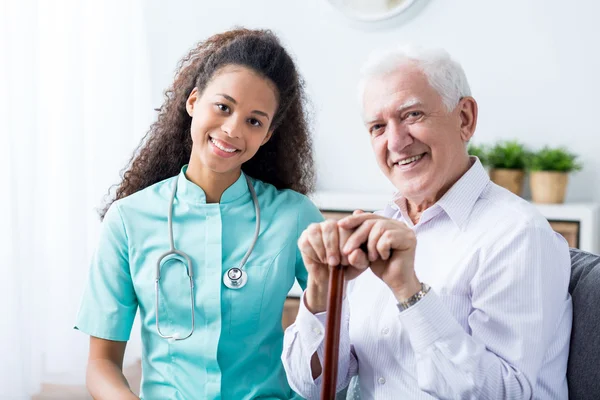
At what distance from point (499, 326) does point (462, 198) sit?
0.28 metres

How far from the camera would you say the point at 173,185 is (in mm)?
1681

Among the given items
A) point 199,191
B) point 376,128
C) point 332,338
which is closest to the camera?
point 332,338

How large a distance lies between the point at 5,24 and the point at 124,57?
741mm

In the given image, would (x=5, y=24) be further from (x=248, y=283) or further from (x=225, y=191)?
(x=248, y=283)

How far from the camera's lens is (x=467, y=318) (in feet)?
4.30

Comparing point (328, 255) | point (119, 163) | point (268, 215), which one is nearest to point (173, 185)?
point (268, 215)

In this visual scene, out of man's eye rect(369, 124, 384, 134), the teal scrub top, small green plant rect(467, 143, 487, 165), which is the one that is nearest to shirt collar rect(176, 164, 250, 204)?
the teal scrub top

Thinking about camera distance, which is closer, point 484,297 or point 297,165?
point 484,297

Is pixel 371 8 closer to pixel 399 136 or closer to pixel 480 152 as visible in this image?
pixel 480 152

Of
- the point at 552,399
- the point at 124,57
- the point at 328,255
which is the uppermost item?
the point at 124,57

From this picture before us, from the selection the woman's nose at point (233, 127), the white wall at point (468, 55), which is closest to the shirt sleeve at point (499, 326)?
the woman's nose at point (233, 127)

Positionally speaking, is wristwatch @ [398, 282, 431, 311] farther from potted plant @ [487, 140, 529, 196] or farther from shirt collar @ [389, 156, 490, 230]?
potted plant @ [487, 140, 529, 196]

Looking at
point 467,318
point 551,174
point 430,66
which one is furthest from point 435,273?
point 551,174

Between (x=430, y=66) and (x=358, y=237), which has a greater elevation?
(x=430, y=66)
